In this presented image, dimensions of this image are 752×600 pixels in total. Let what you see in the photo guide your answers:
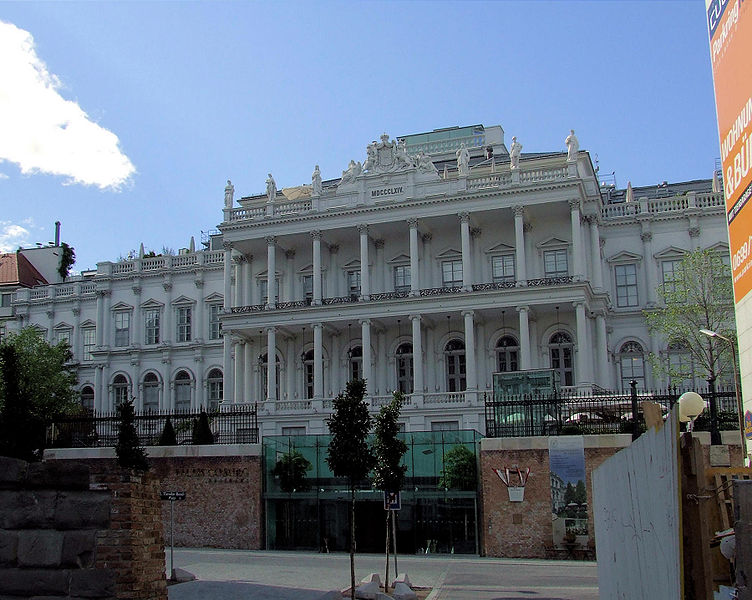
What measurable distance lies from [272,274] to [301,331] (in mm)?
3695

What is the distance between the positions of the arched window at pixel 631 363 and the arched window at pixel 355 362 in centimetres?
1423

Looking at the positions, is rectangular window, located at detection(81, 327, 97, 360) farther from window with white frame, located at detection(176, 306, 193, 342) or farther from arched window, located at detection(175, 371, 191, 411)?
arched window, located at detection(175, 371, 191, 411)

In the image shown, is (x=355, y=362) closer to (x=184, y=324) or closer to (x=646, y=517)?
(x=184, y=324)

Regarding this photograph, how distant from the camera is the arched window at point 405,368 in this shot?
50.7m

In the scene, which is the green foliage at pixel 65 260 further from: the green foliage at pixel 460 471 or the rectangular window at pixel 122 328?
the green foliage at pixel 460 471

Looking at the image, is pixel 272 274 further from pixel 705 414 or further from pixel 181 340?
pixel 705 414

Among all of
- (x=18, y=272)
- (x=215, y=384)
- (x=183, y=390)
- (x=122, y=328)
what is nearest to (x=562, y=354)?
(x=215, y=384)

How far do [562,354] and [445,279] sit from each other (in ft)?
25.3

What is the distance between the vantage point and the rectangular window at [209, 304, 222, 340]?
58250 millimetres

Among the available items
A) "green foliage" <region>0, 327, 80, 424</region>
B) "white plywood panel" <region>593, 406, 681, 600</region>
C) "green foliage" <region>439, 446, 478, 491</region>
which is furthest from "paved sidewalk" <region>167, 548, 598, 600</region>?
"green foliage" <region>0, 327, 80, 424</region>

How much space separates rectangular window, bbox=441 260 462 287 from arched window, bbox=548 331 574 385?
6122mm

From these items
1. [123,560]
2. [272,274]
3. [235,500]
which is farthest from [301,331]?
[123,560]

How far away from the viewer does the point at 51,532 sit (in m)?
9.30

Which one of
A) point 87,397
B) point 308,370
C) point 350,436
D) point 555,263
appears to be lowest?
point 350,436
